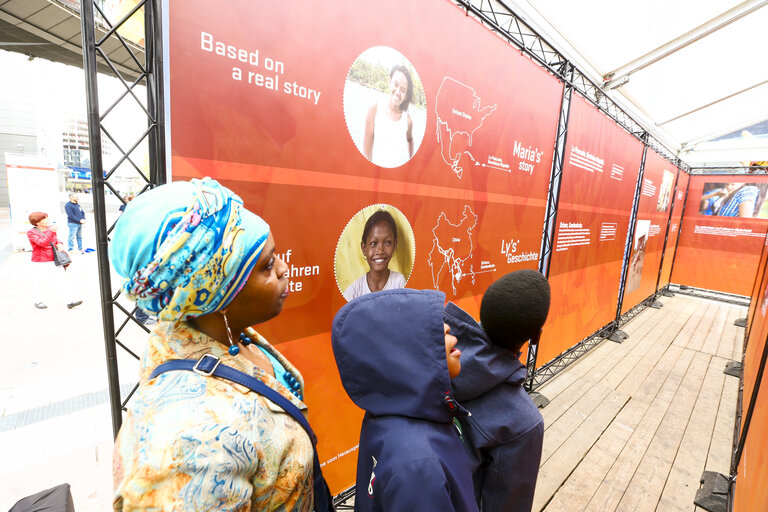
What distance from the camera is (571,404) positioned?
351 cm

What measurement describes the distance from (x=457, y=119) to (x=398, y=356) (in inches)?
76.9

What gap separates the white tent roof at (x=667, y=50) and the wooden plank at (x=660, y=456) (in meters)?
3.75

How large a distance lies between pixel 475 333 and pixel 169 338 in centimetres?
98

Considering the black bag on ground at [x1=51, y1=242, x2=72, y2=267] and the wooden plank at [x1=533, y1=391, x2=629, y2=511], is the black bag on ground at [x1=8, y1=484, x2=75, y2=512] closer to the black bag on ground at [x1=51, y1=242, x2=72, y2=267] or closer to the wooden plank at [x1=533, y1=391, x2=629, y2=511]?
the wooden plank at [x1=533, y1=391, x2=629, y2=511]

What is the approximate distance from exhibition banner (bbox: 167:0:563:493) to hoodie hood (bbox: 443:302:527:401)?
862 millimetres

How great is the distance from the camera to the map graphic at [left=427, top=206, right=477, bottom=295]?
2377mm

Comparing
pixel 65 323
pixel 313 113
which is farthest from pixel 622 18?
pixel 65 323

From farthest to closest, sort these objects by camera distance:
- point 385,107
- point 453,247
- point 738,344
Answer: point 738,344
point 453,247
point 385,107

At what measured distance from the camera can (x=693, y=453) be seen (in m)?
2.88

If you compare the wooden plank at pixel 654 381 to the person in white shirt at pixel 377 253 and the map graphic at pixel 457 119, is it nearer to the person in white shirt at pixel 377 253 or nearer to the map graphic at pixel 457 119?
the map graphic at pixel 457 119

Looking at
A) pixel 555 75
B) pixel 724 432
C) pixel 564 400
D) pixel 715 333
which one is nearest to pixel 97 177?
pixel 555 75

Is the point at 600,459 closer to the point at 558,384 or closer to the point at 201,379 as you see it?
the point at 558,384

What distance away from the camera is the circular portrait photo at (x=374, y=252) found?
1892 millimetres

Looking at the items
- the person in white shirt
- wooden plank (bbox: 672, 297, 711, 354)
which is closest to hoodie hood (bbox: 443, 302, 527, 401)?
the person in white shirt
